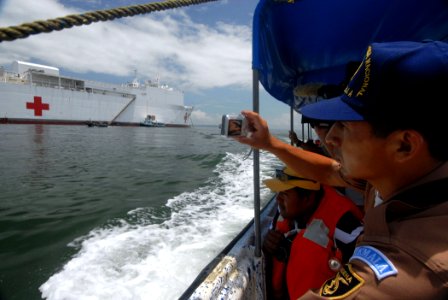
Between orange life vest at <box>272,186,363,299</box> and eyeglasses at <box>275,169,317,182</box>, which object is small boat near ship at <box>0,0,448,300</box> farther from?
orange life vest at <box>272,186,363,299</box>

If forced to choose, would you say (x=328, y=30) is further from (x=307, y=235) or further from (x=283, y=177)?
(x=307, y=235)

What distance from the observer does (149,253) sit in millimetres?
3992

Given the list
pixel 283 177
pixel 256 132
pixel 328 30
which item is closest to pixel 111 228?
pixel 283 177

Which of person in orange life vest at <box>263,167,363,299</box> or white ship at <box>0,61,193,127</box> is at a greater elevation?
white ship at <box>0,61,193,127</box>

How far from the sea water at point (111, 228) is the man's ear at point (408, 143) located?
1.01 meters

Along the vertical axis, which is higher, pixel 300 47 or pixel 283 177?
pixel 300 47

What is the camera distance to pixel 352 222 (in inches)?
65.2

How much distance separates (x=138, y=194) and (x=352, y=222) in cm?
624

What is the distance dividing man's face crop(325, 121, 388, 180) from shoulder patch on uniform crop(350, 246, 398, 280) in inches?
9.6

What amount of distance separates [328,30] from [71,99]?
44.4 meters

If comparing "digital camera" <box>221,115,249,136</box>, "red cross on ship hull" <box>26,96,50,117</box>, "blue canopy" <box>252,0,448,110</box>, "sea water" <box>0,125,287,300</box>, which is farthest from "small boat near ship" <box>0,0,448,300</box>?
"red cross on ship hull" <box>26,96,50,117</box>

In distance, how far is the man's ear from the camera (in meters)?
0.71

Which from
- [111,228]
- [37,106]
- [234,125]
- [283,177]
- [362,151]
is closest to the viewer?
[362,151]

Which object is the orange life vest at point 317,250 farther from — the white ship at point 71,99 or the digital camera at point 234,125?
the white ship at point 71,99
